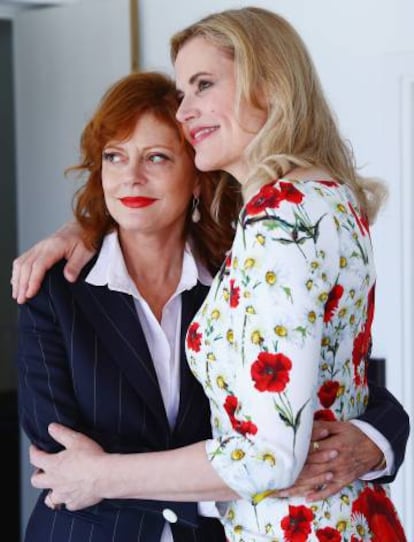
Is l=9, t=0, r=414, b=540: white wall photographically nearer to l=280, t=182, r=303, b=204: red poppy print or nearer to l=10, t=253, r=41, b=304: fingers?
l=10, t=253, r=41, b=304: fingers

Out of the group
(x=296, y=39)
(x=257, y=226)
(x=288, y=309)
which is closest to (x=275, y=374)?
(x=288, y=309)

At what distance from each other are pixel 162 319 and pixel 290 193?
0.56 meters

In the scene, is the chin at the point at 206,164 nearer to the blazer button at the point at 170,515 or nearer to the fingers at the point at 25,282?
the fingers at the point at 25,282

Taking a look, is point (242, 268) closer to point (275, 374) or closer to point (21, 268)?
point (275, 374)

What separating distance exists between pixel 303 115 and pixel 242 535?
691 millimetres

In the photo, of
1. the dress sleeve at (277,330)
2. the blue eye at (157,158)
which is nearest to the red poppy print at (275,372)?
the dress sleeve at (277,330)

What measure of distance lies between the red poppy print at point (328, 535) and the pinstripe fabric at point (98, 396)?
0.93 ft

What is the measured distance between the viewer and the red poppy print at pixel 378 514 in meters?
1.74

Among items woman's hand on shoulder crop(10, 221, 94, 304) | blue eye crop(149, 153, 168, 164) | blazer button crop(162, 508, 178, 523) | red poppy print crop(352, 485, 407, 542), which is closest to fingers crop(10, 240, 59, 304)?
woman's hand on shoulder crop(10, 221, 94, 304)

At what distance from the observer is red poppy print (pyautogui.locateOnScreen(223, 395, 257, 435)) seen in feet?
5.02

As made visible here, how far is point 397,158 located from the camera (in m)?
3.28

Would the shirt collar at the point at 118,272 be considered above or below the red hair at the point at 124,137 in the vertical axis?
below

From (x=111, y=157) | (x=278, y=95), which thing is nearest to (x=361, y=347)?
(x=278, y=95)

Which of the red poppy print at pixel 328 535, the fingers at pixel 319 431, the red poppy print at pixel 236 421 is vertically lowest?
the red poppy print at pixel 328 535
